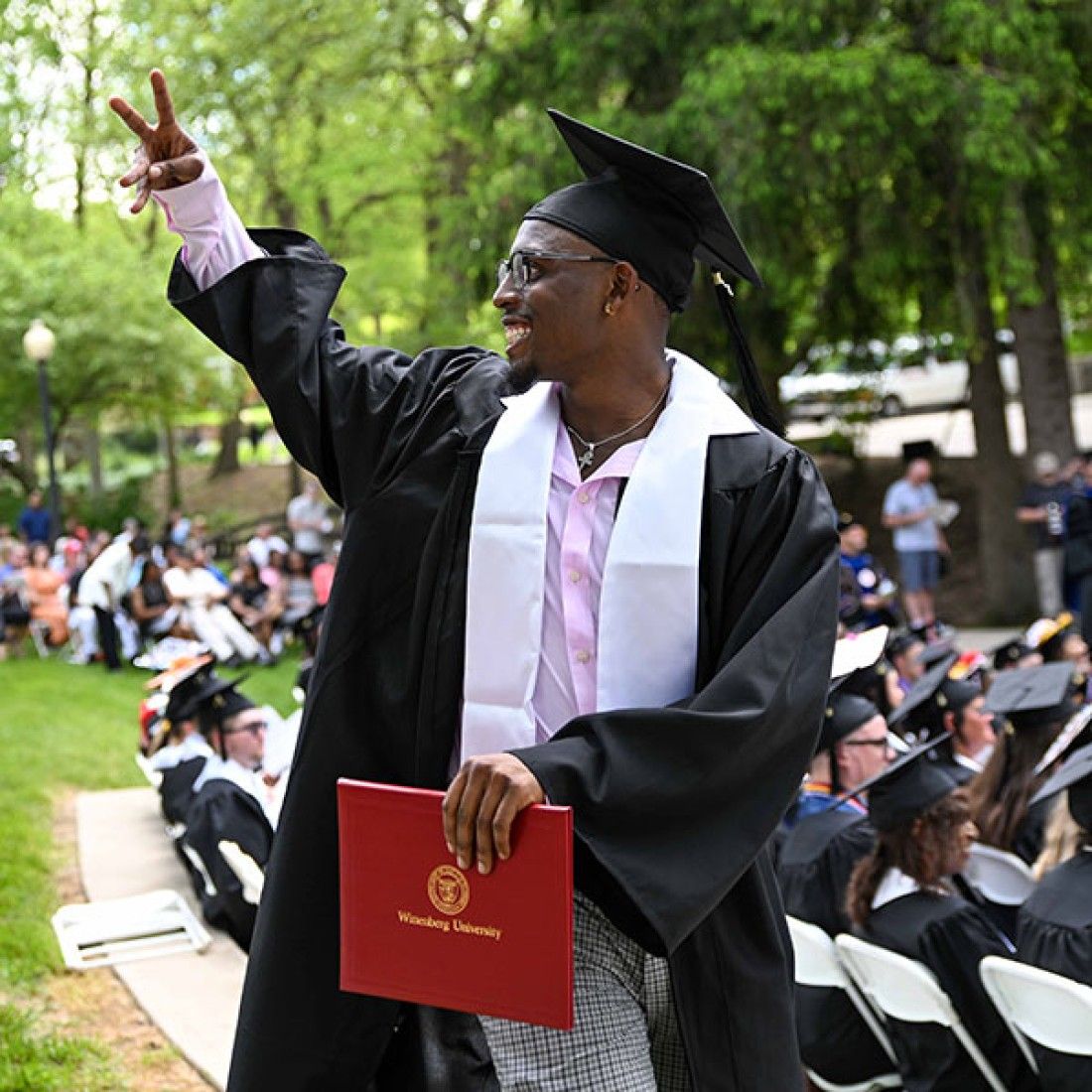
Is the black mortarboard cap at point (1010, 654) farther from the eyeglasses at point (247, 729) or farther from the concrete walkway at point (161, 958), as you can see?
the concrete walkway at point (161, 958)

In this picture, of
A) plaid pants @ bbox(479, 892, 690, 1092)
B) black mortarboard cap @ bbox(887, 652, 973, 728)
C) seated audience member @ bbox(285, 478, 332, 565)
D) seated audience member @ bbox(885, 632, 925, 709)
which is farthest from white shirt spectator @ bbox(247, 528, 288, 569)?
plaid pants @ bbox(479, 892, 690, 1092)

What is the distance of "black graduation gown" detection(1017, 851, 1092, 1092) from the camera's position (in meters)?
4.39

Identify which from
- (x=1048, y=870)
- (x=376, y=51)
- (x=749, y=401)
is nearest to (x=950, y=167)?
(x=376, y=51)

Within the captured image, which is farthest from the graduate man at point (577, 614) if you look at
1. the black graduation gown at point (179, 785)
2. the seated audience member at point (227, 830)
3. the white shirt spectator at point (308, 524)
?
the white shirt spectator at point (308, 524)

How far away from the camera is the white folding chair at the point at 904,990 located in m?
4.68

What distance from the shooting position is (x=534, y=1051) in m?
2.46

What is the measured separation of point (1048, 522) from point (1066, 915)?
12.2 m

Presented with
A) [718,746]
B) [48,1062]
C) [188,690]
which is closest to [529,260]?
[718,746]

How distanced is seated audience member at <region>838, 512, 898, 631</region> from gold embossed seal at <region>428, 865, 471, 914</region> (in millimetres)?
9155

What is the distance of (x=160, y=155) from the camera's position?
2.77 meters

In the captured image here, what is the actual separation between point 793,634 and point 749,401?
55cm

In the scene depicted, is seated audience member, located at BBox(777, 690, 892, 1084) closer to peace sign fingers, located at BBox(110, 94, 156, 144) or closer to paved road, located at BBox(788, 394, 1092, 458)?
peace sign fingers, located at BBox(110, 94, 156, 144)

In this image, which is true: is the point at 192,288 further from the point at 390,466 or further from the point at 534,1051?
the point at 534,1051

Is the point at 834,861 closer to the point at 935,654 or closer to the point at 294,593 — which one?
the point at 935,654
